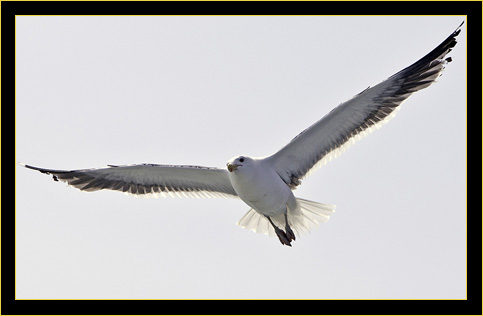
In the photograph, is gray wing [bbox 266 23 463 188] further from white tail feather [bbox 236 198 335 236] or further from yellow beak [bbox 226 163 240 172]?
yellow beak [bbox 226 163 240 172]

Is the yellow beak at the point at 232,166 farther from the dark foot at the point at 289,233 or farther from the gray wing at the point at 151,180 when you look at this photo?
the dark foot at the point at 289,233

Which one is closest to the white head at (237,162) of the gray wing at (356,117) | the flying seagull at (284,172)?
the flying seagull at (284,172)

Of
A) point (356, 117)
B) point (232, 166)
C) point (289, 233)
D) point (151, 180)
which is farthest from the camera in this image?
point (151, 180)

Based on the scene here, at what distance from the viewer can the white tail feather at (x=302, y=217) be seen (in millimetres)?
8141

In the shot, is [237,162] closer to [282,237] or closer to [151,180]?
[282,237]

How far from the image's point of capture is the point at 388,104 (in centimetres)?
781

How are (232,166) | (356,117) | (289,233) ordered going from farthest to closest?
(289,233)
(356,117)
(232,166)

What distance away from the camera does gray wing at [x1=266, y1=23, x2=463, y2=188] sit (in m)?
7.67

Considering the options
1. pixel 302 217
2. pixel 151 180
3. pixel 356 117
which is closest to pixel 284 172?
pixel 302 217

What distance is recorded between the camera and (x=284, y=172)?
316 inches

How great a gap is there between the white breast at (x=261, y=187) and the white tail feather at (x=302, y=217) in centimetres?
39

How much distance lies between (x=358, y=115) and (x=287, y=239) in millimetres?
1648

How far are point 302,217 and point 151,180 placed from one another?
190 cm

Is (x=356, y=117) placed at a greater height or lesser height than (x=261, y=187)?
greater
